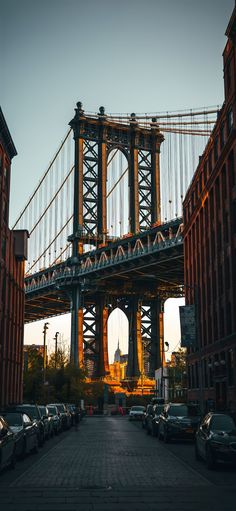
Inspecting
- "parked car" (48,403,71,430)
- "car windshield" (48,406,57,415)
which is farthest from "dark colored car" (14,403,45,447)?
"parked car" (48,403,71,430)

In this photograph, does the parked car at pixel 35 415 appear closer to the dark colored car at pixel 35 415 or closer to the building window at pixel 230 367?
the dark colored car at pixel 35 415

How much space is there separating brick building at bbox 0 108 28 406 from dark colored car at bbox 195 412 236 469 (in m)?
36.6

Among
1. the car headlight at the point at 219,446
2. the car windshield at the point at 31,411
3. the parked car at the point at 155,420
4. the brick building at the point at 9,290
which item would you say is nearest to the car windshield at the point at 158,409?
the parked car at the point at 155,420

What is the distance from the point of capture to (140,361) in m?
106

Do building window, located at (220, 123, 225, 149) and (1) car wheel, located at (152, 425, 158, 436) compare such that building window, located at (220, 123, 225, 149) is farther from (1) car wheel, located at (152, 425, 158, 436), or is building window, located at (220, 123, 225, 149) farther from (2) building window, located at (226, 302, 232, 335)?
(1) car wheel, located at (152, 425, 158, 436)

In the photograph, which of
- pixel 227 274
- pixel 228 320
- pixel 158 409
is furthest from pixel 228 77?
pixel 158 409

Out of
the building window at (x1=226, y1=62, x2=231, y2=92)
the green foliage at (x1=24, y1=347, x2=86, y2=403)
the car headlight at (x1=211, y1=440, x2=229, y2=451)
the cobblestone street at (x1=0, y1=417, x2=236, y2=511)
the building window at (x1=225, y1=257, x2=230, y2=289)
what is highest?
A: the building window at (x1=226, y1=62, x2=231, y2=92)

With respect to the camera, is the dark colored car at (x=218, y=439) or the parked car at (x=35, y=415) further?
the parked car at (x=35, y=415)

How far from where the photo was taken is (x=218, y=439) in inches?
688

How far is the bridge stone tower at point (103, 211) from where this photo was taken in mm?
103062

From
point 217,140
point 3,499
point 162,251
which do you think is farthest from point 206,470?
point 162,251

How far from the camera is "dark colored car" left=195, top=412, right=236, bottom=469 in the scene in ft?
56.8

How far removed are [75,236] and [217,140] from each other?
5053cm

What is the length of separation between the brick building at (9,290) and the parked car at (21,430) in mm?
32601
